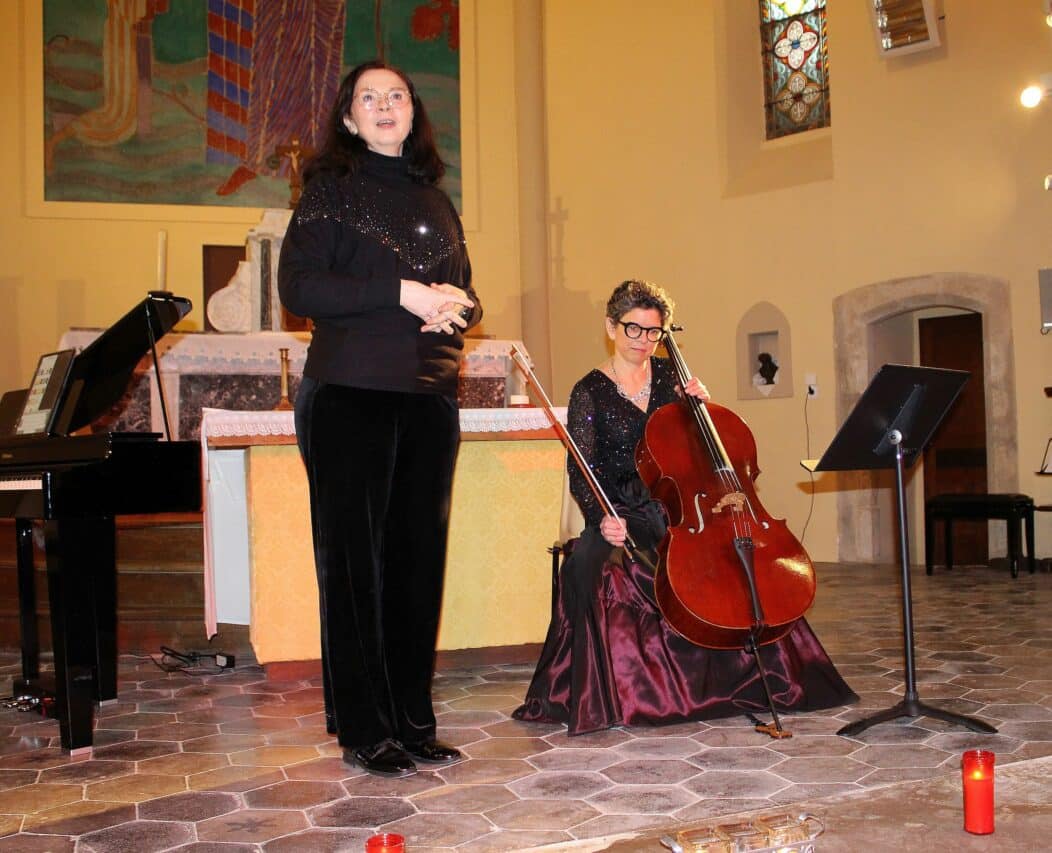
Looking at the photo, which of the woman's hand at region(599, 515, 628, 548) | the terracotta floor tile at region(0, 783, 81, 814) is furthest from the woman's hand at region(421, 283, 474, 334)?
the terracotta floor tile at region(0, 783, 81, 814)

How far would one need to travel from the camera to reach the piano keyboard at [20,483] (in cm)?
340

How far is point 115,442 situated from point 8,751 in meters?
1.01

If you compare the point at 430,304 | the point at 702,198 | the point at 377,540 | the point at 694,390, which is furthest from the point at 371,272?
the point at 702,198

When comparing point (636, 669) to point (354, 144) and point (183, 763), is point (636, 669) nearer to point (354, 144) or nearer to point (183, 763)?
point (183, 763)

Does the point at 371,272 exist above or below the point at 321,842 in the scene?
above

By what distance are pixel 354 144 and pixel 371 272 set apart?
0.36 m

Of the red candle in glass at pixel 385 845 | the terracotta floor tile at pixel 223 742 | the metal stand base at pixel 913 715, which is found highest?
the red candle in glass at pixel 385 845

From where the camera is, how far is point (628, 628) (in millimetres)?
3650

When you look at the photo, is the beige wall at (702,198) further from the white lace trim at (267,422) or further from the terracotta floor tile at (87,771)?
the terracotta floor tile at (87,771)

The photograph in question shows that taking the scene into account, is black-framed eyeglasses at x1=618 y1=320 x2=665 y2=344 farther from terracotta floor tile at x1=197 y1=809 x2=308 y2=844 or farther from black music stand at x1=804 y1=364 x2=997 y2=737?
terracotta floor tile at x1=197 y1=809 x2=308 y2=844

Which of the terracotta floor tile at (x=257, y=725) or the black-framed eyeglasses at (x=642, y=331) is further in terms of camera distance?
the black-framed eyeglasses at (x=642, y=331)

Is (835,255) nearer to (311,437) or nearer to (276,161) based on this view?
(276,161)

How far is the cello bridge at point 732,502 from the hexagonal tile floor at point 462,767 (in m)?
0.69

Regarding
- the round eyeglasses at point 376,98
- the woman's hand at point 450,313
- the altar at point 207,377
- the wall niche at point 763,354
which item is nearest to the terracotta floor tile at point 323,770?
the woman's hand at point 450,313
